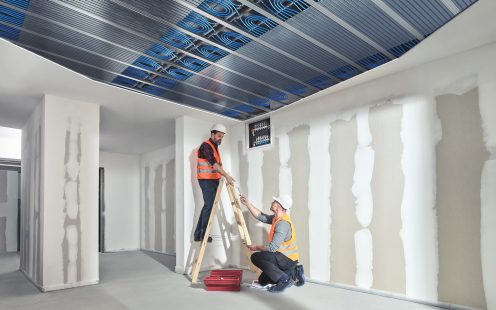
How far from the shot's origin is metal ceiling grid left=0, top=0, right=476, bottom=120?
98.5 inches

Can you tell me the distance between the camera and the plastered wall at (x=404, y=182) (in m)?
3.06

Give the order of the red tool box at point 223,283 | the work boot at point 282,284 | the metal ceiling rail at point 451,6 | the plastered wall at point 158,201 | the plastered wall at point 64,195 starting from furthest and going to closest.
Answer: the plastered wall at point 158,201
the plastered wall at point 64,195
the red tool box at point 223,283
the work boot at point 282,284
the metal ceiling rail at point 451,6

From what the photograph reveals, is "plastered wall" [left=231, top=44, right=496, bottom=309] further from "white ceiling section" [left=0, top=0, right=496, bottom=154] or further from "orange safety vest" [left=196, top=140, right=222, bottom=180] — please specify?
"orange safety vest" [left=196, top=140, right=222, bottom=180]

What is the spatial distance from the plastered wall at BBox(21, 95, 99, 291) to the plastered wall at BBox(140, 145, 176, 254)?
2973 millimetres

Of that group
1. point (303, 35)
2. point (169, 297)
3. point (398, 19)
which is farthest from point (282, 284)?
point (398, 19)

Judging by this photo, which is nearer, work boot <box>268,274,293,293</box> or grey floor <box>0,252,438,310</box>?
grey floor <box>0,252,438,310</box>

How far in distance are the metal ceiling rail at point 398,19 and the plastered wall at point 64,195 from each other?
371 centimetres

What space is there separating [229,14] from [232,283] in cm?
287

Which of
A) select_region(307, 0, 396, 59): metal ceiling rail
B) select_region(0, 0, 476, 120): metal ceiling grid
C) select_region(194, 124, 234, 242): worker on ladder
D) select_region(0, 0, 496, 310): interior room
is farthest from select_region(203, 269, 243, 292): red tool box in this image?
select_region(307, 0, 396, 59): metal ceiling rail

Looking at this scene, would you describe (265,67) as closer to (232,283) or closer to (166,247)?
(232,283)

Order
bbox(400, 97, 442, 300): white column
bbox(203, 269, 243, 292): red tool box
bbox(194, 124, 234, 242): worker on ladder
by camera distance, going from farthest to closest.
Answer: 1. bbox(194, 124, 234, 242): worker on ladder
2. bbox(203, 269, 243, 292): red tool box
3. bbox(400, 97, 442, 300): white column

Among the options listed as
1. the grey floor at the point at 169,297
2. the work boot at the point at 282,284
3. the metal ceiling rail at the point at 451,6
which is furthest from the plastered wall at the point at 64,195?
the metal ceiling rail at the point at 451,6

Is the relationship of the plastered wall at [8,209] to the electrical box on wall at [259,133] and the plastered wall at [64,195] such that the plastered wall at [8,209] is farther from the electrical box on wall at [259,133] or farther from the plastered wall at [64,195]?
the electrical box on wall at [259,133]

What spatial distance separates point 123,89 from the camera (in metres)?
4.13
